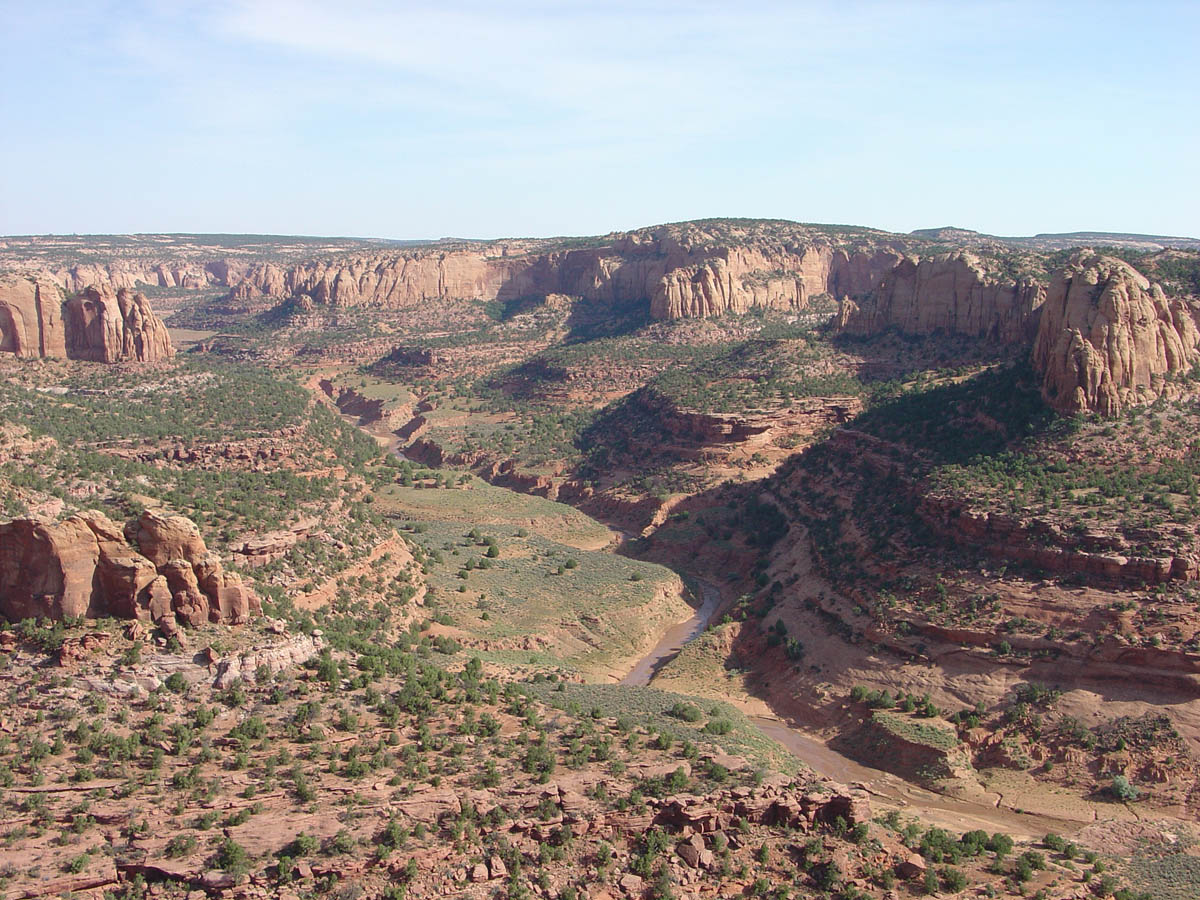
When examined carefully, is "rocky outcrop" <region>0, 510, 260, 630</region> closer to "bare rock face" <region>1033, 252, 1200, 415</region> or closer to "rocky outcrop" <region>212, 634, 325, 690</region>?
"rocky outcrop" <region>212, 634, 325, 690</region>

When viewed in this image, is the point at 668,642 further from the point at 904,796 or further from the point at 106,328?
the point at 106,328

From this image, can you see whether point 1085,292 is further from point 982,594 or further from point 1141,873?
point 1141,873

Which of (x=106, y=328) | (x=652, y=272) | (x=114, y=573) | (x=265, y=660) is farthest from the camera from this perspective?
(x=652, y=272)

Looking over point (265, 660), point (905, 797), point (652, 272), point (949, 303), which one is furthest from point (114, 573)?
point (652, 272)

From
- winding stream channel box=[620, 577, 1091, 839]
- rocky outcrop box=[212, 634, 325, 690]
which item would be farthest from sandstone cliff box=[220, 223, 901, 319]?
rocky outcrop box=[212, 634, 325, 690]

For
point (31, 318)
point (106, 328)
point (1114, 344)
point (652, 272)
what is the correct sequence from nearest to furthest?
point (1114, 344), point (31, 318), point (106, 328), point (652, 272)

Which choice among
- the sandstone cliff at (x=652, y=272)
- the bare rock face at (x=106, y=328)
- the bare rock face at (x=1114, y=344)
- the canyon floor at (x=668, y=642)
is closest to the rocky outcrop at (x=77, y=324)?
the bare rock face at (x=106, y=328)
